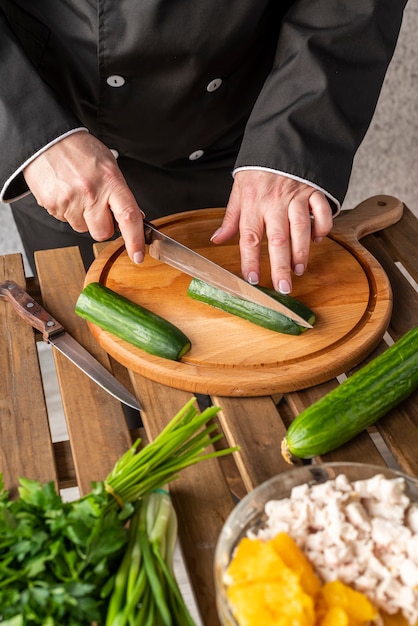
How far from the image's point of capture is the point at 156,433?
1.44m

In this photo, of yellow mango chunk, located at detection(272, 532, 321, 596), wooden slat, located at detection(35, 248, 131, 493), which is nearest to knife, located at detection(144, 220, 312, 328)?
wooden slat, located at detection(35, 248, 131, 493)

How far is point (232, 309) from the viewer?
65.3 inches

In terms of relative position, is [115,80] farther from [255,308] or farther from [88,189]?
[255,308]

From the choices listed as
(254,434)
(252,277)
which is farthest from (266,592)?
(252,277)

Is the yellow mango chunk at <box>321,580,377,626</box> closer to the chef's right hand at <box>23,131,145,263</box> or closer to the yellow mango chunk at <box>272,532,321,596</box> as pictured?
the yellow mango chunk at <box>272,532,321,596</box>

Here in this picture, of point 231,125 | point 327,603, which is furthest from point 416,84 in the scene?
point 327,603

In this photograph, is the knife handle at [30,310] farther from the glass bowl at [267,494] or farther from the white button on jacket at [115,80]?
the glass bowl at [267,494]

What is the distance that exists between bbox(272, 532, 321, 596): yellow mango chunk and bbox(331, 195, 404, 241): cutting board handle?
1.11m

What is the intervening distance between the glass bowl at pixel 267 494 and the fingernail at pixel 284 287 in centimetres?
59

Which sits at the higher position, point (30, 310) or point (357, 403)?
point (357, 403)

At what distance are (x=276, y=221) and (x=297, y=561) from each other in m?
0.94

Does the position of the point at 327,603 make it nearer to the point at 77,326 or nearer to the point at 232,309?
the point at 232,309

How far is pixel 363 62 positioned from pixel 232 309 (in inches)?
31.2

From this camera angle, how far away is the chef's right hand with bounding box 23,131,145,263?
165cm
